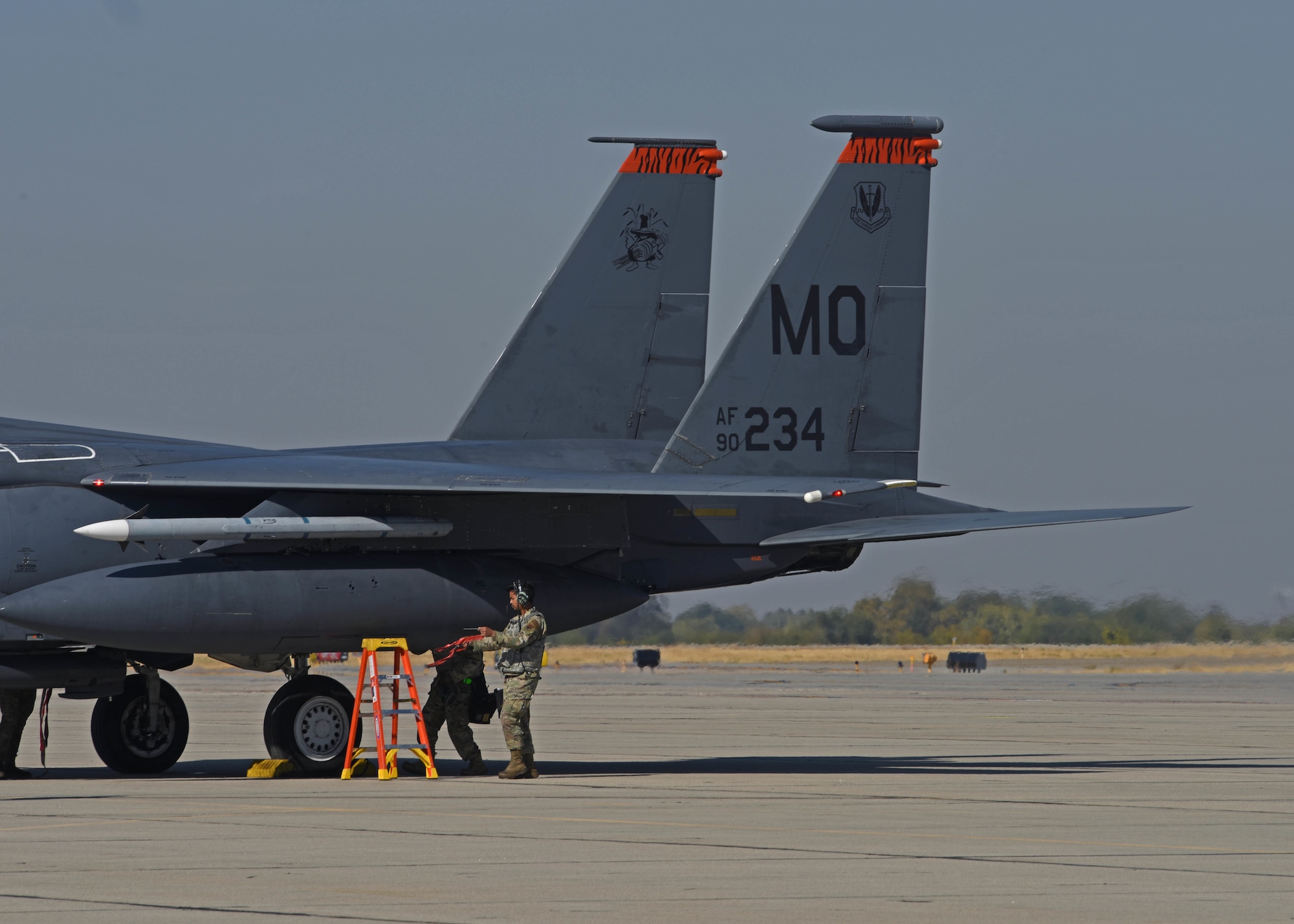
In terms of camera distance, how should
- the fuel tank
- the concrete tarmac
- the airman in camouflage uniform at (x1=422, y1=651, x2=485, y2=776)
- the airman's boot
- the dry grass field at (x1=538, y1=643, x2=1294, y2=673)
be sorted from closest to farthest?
the concrete tarmac
the fuel tank
the airman's boot
the airman in camouflage uniform at (x1=422, y1=651, x2=485, y2=776)
the dry grass field at (x1=538, y1=643, x2=1294, y2=673)

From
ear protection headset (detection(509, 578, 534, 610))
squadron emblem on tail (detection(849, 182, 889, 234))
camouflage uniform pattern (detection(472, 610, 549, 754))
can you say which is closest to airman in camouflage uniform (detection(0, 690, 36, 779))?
camouflage uniform pattern (detection(472, 610, 549, 754))

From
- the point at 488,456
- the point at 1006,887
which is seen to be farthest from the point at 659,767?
the point at 1006,887

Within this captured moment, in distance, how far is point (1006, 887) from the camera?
8.23 metres

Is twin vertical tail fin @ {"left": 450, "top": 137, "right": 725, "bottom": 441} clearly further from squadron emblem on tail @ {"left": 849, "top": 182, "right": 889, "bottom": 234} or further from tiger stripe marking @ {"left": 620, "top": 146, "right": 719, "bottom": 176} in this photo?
squadron emblem on tail @ {"left": 849, "top": 182, "right": 889, "bottom": 234}

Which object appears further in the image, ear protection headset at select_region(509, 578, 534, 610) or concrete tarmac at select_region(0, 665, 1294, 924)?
ear protection headset at select_region(509, 578, 534, 610)

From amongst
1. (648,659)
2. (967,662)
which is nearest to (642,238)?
(967,662)

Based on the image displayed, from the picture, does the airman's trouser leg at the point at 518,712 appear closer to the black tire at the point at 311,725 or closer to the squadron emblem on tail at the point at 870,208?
the black tire at the point at 311,725

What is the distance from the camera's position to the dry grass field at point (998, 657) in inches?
1900

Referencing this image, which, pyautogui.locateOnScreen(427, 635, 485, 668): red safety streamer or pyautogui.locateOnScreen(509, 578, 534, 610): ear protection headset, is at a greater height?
pyautogui.locateOnScreen(509, 578, 534, 610): ear protection headset

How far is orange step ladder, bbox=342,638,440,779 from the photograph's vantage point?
49.2 ft

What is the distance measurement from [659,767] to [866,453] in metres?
3.86

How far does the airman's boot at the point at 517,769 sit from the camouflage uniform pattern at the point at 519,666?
2.4 inches

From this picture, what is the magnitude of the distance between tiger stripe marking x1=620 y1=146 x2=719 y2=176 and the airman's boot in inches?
312

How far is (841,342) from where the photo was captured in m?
17.5
